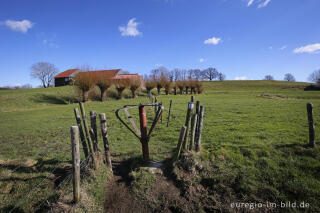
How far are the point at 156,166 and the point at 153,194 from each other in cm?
96

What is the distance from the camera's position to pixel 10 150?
6465 mm

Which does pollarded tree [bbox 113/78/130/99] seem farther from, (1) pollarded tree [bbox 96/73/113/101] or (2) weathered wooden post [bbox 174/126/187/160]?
(2) weathered wooden post [bbox 174/126/187/160]

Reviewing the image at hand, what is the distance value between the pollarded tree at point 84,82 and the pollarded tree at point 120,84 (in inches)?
198

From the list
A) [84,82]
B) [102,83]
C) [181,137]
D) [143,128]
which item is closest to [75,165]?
[143,128]

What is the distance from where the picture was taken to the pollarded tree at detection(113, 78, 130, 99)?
1280 inches

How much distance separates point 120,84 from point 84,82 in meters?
7.47

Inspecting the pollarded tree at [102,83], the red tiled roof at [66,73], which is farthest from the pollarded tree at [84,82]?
the red tiled roof at [66,73]

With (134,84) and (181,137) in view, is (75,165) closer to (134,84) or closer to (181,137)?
(181,137)

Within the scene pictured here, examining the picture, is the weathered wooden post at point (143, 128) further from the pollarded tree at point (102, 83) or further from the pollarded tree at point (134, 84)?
→ the pollarded tree at point (134, 84)

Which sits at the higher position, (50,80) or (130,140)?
(50,80)

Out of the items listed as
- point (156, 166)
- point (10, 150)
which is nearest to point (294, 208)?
point (156, 166)

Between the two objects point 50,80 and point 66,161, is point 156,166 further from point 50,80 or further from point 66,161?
point 50,80

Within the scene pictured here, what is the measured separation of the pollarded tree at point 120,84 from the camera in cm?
3250

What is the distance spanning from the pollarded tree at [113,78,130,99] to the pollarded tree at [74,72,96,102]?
198 inches
